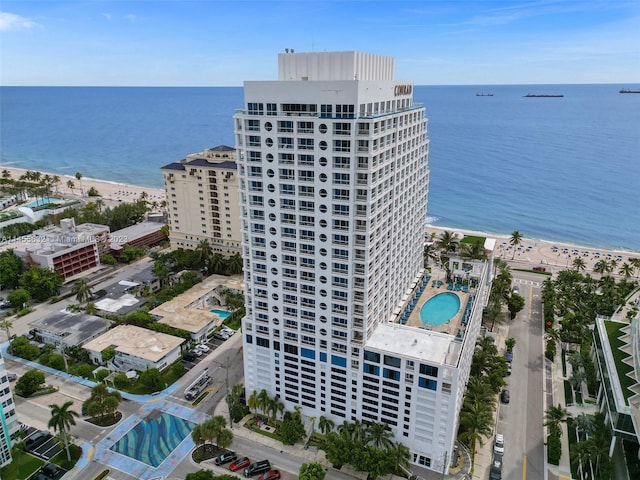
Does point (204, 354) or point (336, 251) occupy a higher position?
point (336, 251)

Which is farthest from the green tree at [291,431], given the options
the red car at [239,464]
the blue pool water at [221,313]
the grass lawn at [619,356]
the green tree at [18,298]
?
the green tree at [18,298]

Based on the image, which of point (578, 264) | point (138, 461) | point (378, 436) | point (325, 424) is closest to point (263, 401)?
point (325, 424)

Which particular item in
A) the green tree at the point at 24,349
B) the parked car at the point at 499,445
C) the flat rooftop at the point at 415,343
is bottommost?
the parked car at the point at 499,445

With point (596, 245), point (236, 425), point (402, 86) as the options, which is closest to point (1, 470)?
point (236, 425)

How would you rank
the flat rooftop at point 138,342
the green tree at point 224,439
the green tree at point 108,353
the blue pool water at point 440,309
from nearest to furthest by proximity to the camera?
the green tree at point 224,439
the blue pool water at point 440,309
the green tree at point 108,353
the flat rooftop at point 138,342

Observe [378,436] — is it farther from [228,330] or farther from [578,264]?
[578,264]

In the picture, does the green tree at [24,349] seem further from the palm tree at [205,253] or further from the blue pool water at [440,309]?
the blue pool water at [440,309]

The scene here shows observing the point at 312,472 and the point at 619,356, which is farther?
the point at 619,356
